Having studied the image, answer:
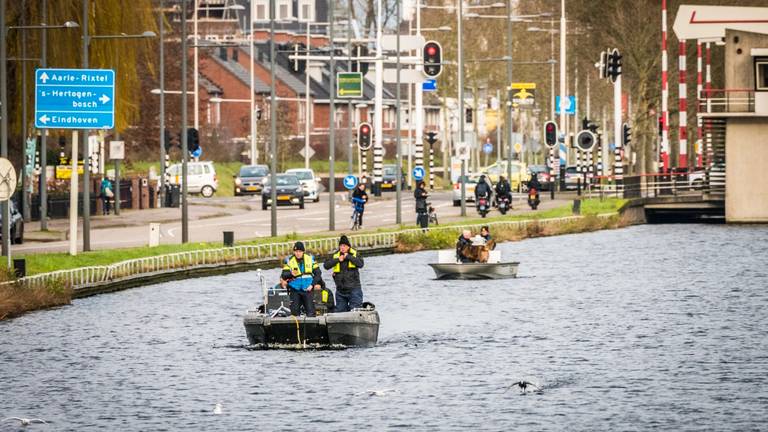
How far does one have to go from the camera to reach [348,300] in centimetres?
3906

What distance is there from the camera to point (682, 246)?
79.1 meters

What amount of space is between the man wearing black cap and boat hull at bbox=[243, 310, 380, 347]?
38 cm

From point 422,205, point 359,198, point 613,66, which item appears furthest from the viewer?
point 613,66

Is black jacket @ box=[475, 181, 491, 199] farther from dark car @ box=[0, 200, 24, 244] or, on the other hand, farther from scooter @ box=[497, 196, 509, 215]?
dark car @ box=[0, 200, 24, 244]

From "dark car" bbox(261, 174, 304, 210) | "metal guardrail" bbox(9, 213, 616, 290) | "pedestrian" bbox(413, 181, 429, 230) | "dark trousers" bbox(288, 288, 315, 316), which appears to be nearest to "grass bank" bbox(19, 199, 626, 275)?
"metal guardrail" bbox(9, 213, 616, 290)

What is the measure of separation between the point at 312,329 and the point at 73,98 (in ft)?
58.2

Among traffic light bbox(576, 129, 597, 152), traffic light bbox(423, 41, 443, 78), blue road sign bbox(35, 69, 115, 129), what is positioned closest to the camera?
blue road sign bbox(35, 69, 115, 129)

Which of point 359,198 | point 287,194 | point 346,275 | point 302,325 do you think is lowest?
point 302,325

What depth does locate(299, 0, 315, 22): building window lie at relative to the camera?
19462cm

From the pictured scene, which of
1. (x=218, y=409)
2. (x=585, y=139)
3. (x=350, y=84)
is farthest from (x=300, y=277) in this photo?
(x=585, y=139)

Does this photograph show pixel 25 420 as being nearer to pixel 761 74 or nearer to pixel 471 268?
pixel 471 268

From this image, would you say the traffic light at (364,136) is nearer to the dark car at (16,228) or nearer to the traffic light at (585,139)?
the traffic light at (585,139)

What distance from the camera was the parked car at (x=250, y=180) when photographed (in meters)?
108

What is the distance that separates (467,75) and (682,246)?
51.4 m
